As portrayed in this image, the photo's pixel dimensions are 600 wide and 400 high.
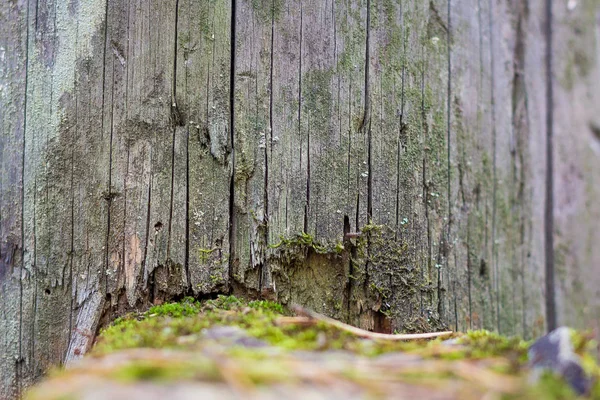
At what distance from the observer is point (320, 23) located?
2316mm

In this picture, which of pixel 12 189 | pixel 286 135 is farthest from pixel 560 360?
pixel 12 189

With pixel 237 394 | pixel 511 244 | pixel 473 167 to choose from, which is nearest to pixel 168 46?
pixel 473 167

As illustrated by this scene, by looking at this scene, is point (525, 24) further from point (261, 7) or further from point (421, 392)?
point (421, 392)

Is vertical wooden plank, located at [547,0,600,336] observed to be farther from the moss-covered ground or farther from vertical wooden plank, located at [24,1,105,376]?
vertical wooden plank, located at [24,1,105,376]

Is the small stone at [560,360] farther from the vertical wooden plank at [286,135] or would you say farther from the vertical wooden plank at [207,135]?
the vertical wooden plank at [207,135]

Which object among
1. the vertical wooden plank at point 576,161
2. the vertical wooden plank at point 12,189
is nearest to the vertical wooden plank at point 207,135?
the vertical wooden plank at point 12,189

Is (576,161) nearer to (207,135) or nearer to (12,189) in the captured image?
(207,135)

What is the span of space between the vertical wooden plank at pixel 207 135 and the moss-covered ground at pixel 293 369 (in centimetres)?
70

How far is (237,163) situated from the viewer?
2271 mm

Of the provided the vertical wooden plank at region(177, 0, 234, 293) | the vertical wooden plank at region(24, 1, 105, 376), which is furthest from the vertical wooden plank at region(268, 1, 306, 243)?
the vertical wooden plank at region(24, 1, 105, 376)

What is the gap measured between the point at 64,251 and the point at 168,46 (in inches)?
38.1

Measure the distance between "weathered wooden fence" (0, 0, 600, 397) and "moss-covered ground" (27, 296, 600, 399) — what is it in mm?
743

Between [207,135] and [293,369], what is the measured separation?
4.56 feet

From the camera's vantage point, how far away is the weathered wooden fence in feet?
7.26
